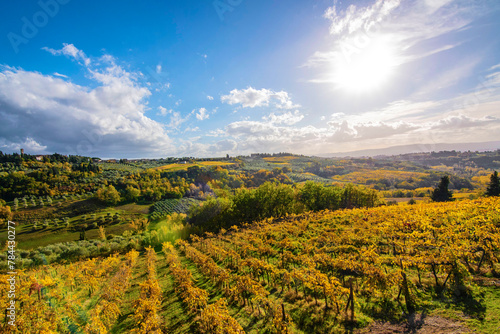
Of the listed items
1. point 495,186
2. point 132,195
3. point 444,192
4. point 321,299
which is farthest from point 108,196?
point 495,186

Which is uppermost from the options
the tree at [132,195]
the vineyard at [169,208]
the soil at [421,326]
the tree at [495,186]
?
the soil at [421,326]

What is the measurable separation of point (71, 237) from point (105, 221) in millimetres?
14280

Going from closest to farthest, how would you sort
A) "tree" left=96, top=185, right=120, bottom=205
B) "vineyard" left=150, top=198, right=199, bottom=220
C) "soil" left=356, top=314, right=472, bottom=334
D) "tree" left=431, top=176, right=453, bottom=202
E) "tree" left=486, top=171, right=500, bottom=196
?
"soil" left=356, top=314, right=472, bottom=334
"tree" left=486, top=171, right=500, bottom=196
"tree" left=431, top=176, right=453, bottom=202
"vineyard" left=150, top=198, right=199, bottom=220
"tree" left=96, top=185, right=120, bottom=205

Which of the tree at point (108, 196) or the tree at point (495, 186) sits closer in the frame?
the tree at point (495, 186)

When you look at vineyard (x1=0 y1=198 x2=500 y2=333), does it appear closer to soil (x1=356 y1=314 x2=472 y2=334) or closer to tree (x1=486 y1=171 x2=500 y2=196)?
soil (x1=356 y1=314 x2=472 y2=334)

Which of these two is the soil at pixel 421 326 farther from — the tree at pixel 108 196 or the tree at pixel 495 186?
the tree at pixel 108 196

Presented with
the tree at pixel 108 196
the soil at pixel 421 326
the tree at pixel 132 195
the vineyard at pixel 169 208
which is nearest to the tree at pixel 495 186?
the soil at pixel 421 326

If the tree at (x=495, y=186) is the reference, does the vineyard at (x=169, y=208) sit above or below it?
below

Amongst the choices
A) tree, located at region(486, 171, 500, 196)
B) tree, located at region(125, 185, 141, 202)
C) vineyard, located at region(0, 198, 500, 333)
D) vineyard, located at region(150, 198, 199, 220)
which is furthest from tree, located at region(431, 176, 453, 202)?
tree, located at region(125, 185, 141, 202)

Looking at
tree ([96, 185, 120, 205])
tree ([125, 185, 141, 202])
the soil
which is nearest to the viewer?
the soil

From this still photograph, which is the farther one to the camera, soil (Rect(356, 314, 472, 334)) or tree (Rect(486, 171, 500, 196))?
tree (Rect(486, 171, 500, 196))

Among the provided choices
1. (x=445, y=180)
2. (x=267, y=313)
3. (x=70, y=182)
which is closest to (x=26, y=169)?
(x=70, y=182)

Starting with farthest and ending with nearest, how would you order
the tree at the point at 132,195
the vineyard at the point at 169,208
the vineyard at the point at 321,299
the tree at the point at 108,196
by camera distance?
the tree at the point at 132,195, the tree at the point at 108,196, the vineyard at the point at 169,208, the vineyard at the point at 321,299

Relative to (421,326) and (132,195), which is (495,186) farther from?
(132,195)
